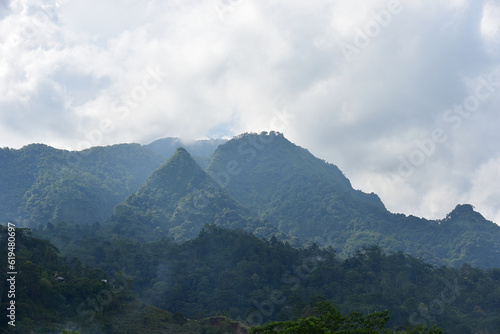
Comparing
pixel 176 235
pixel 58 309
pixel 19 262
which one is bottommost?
pixel 58 309

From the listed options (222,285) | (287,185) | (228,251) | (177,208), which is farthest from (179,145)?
(222,285)

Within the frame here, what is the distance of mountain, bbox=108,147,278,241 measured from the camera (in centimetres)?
7812

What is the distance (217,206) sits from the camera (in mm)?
88500

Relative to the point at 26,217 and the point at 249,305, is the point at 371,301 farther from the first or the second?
the point at 26,217

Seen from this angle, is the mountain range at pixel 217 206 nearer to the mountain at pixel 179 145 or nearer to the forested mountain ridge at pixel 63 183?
the forested mountain ridge at pixel 63 183

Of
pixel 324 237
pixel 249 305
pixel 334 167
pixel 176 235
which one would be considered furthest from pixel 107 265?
pixel 334 167

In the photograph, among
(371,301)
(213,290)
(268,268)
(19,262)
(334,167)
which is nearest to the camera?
(19,262)

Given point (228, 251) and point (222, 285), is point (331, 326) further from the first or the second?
point (228, 251)

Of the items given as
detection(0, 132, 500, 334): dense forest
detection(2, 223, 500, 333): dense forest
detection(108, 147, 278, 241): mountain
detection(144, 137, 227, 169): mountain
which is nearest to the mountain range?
detection(108, 147, 278, 241): mountain

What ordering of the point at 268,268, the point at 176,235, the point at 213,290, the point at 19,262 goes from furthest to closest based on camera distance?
the point at 176,235 → the point at 268,268 → the point at 213,290 → the point at 19,262

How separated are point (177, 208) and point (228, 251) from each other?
2822cm

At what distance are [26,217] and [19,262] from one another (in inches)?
2057

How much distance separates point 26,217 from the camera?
81.8m

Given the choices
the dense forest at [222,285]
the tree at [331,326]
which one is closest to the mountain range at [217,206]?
the dense forest at [222,285]
